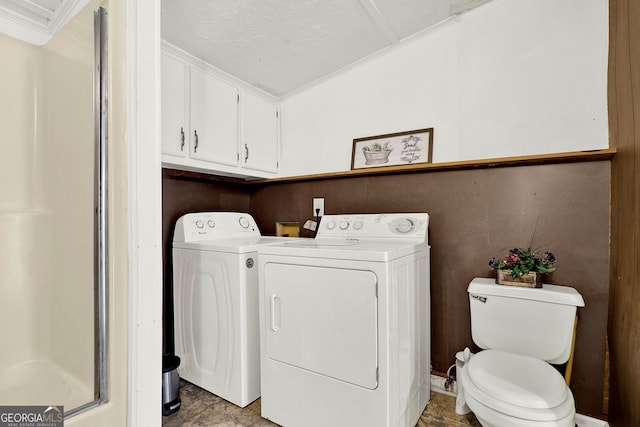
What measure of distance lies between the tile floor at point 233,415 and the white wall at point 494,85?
1.48 m

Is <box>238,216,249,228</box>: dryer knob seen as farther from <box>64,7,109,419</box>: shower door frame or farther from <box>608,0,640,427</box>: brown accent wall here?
<box>608,0,640,427</box>: brown accent wall

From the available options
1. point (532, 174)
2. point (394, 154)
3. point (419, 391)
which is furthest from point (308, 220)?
point (532, 174)

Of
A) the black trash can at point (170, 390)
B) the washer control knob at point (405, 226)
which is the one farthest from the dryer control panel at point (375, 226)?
the black trash can at point (170, 390)

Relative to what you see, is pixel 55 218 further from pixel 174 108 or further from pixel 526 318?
pixel 526 318

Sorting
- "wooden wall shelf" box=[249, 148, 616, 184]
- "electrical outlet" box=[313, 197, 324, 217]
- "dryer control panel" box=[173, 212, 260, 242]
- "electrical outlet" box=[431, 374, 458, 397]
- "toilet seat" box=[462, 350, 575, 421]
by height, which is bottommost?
"electrical outlet" box=[431, 374, 458, 397]

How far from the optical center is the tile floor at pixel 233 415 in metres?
1.53

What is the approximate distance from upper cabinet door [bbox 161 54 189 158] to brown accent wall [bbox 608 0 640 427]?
2.22 metres

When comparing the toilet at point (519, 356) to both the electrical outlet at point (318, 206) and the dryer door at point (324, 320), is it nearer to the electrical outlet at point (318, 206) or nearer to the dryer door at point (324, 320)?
the dryer door at point (324, 320)

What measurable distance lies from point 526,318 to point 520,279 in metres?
0.19

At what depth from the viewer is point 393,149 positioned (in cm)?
197

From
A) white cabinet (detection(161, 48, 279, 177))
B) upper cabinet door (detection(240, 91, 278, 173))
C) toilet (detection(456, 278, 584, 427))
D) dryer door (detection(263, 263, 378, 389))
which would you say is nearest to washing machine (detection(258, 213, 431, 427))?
dryer door (detection(263, 263, 378, 389))

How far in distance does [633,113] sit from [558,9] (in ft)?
2.61

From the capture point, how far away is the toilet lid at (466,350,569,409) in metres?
1.04

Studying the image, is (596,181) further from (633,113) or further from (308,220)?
(308,220)
